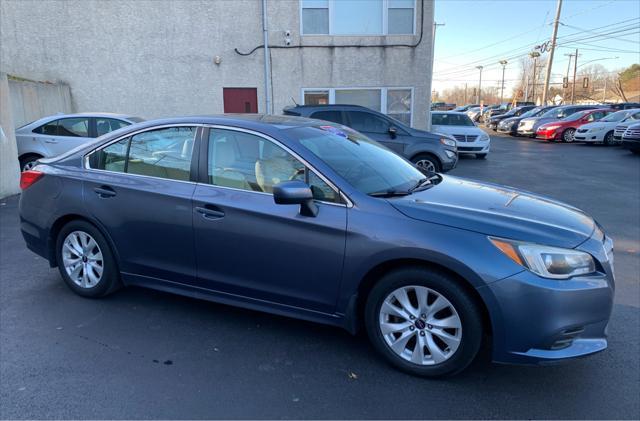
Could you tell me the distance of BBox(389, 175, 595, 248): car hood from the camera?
9.36 ft

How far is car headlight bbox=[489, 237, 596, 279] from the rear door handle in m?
2.98

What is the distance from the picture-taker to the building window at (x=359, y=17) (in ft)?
45.3

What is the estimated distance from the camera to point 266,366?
316 centimetres

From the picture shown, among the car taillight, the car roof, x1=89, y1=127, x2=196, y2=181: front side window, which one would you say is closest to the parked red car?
the car roof

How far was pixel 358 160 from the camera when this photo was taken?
12.1 ft

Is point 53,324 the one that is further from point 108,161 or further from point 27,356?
point 108,161

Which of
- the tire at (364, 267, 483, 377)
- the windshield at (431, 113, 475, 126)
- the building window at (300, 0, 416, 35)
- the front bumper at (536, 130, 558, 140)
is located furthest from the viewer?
the front bumper at (536, 130, 558, 140)

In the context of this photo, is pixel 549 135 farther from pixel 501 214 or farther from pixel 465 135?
pixel 501 214

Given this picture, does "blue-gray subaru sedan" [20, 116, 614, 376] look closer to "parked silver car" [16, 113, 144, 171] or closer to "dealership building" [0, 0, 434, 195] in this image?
"parked silver car" [16, 113, 144, 171]

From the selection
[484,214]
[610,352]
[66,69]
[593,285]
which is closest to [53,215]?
[484,214]

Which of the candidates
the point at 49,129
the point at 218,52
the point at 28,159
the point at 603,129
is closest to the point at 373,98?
the point at 218,52

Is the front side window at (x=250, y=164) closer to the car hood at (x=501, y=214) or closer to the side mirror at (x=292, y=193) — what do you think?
the side mirror at (x=292, y=193)

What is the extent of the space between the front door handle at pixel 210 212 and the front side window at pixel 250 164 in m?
0.20

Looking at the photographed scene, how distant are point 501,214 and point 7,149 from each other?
29.0 ft
